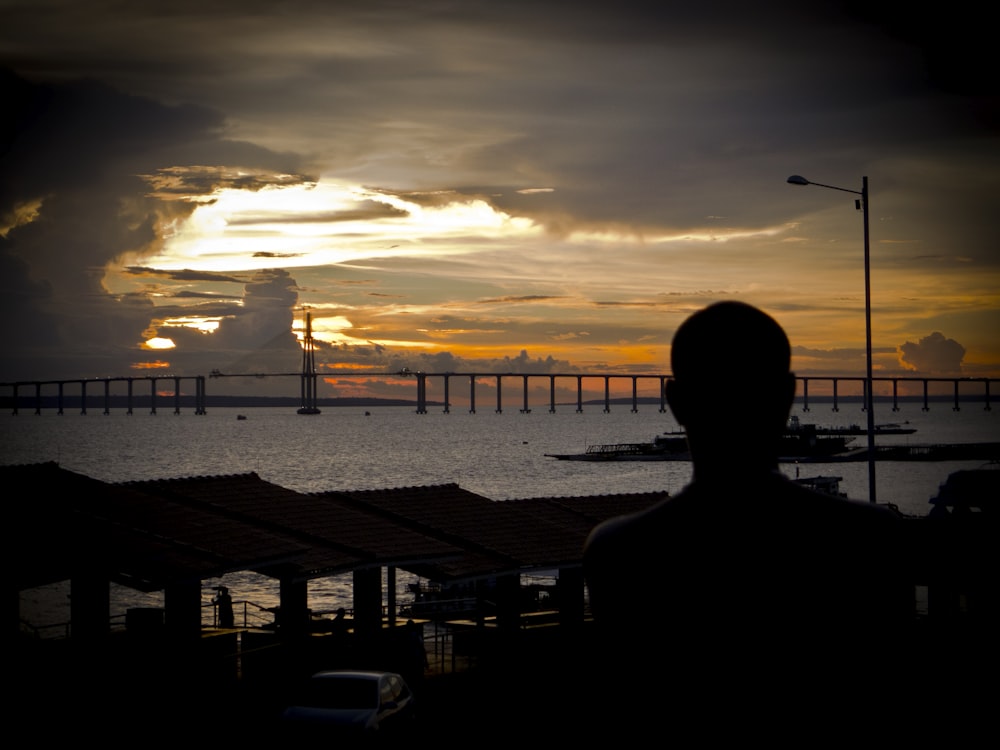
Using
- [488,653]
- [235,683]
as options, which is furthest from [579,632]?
[235,683]

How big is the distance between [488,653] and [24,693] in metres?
11.4

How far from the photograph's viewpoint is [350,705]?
20172 millimetres

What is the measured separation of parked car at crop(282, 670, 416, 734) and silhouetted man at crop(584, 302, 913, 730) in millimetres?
18296

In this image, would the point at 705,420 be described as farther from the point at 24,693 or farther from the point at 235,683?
the point at 235,683

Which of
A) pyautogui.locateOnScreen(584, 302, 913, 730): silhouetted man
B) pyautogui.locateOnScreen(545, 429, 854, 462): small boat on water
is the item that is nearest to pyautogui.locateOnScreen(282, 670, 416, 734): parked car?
pyautogui.locateOnScreen(584, 302, 913, 730): silhouetted man

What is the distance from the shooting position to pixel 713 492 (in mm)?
2262

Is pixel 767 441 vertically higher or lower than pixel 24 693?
higher

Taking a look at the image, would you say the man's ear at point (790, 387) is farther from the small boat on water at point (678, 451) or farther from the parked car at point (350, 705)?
the small boat on water at point (678, 451)

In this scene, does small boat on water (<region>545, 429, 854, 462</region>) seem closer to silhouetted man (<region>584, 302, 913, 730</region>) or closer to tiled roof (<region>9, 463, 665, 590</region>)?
tiled roof (<region>9, 463, 665, 590</region>)

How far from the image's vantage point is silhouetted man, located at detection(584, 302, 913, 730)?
2.17m

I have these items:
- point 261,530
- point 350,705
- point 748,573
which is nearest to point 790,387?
point 748,573

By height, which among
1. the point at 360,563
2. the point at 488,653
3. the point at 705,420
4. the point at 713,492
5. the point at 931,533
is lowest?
the point at 488,653

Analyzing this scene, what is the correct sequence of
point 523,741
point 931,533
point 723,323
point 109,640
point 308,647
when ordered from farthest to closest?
point 308,647 < point 109,640 < point 523,741 < point 931,533 < point 723,323

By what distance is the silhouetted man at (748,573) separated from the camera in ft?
7.12
